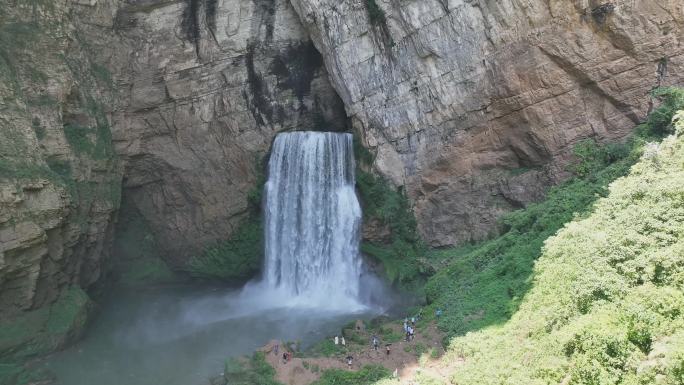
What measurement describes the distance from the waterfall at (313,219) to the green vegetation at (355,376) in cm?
843

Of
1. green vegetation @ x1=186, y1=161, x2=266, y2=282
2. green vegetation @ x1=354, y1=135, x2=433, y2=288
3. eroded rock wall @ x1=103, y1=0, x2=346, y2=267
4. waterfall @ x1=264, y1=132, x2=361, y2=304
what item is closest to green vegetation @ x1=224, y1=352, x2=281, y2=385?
waterfall @ x1=264, y1=132, x2=361, y2=304

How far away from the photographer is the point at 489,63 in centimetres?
2022

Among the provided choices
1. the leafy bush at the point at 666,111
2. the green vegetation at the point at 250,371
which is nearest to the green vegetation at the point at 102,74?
the green vegetation at the point at 250,371

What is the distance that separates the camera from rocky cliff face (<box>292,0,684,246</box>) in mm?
18203

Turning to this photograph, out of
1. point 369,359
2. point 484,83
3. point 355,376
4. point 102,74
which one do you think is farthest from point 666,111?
point 102,74

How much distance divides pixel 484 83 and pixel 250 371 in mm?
14178

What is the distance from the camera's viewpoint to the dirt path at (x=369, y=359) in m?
14.5

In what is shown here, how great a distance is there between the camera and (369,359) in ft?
50.3

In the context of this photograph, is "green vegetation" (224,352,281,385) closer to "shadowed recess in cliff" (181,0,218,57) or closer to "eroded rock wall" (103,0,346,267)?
"eroded rock wall" (103,0,346,267)

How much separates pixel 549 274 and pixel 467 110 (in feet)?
32.0

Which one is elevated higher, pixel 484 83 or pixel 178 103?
pixel 178 103

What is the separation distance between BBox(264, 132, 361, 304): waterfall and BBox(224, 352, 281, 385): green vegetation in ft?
24.1

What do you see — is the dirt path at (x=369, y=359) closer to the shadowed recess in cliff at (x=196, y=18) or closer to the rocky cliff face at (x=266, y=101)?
the rocky cliff face at (x=266, y=101)

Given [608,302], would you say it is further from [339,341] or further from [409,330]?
[339,341]
